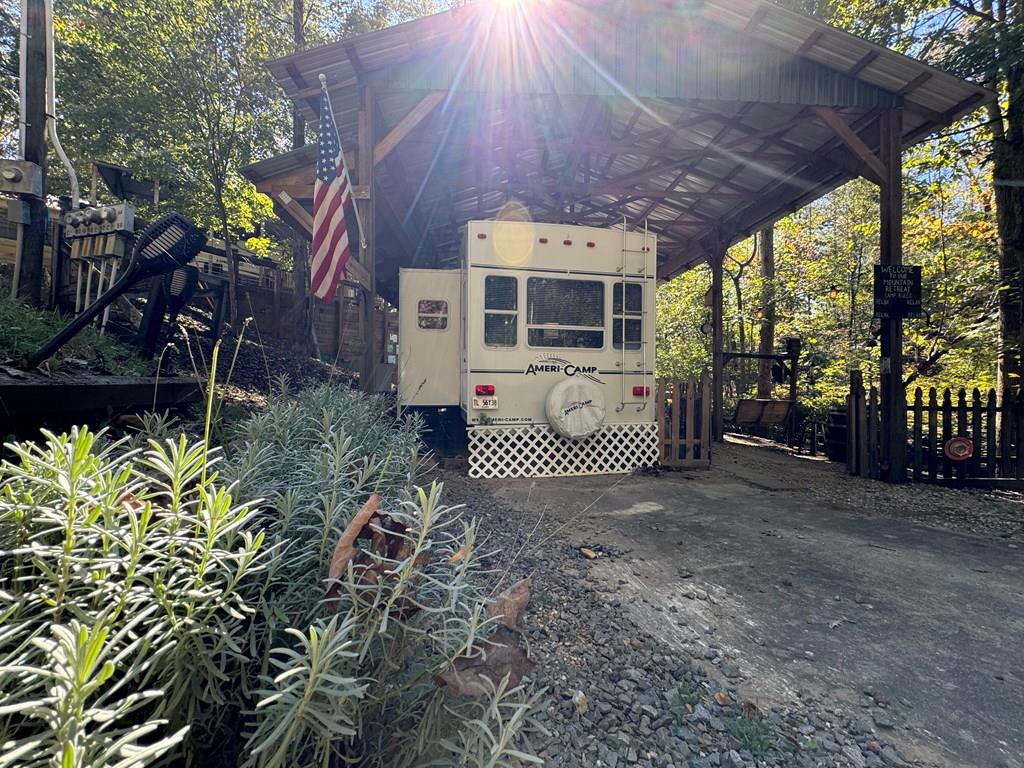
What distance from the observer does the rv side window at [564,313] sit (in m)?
5.89

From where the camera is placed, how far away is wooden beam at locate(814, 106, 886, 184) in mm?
6141

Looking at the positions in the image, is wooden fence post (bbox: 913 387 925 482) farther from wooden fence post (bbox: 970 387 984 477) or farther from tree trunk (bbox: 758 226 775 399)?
tree trunk (bbox: 758 226 775 399)

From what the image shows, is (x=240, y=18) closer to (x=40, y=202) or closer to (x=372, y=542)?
(x=40, y=202)

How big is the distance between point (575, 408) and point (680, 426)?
198cm

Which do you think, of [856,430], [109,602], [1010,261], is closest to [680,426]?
[856,430]

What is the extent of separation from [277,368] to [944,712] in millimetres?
10113

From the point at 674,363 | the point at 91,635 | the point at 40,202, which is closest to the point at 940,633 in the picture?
the point at 91,635

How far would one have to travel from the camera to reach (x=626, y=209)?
11.1 metres

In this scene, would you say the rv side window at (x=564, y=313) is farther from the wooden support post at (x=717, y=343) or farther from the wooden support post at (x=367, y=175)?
the wooden support post at (x=717, y=343)

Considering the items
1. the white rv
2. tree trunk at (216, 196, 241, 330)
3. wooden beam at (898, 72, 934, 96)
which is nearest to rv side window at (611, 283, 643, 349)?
the white rv

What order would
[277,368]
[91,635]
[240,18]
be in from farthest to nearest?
1. [240,18]
2. [277,368]
3. [91,635]

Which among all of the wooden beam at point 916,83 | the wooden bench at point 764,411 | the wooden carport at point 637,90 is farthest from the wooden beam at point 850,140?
the wooden bench at point 764,411

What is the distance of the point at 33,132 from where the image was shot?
4773 millimetres

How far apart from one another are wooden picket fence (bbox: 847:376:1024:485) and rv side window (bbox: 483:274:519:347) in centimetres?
473
